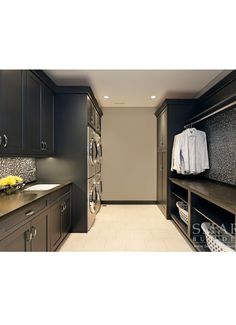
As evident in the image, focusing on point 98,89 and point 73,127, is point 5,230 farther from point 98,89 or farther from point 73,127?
point 98,89

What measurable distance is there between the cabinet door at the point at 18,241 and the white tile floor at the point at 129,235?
1150 millimetres

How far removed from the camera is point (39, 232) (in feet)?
7.11

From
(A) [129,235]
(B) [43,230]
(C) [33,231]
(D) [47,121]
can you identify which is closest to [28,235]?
(C) [33,231]

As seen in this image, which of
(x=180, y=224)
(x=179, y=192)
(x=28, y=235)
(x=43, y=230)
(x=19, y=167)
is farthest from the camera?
(x=179, y=192)

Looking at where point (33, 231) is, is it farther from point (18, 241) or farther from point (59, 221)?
point (59, 221)

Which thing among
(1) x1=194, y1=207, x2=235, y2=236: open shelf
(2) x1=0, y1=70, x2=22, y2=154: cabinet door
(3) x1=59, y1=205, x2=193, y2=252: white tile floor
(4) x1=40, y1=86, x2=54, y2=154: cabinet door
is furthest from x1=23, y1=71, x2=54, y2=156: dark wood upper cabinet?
(1) x1=194, y1=207, x2=235, y2=236: open shelf

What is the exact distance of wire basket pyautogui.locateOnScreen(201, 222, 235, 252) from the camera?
214cm

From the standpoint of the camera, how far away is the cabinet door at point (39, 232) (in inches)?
79.3

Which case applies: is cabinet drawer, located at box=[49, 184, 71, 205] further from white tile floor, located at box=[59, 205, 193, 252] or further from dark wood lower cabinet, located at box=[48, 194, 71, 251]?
white tile floor, located at box=[59, 205, 193, 252]

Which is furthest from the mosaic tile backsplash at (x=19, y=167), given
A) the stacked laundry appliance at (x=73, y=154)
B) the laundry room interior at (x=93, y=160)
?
the stacked laundry appliance at (x=73, y=154)

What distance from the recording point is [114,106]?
5609 millimetres

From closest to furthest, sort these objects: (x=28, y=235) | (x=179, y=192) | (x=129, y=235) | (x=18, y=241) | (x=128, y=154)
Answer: (x=18, y=241), (x=28, y=235), (x=129, y=235), (x=179, y=192), (x=128, y=154)

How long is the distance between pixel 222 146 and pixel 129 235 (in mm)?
1987
